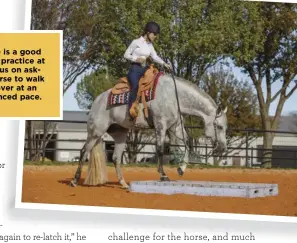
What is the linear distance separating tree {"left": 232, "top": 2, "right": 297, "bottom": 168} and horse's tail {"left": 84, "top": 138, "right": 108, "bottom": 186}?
535 centimetres

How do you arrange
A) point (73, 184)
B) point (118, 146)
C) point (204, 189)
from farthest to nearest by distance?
point (118, 146), point (73, 184), point (204, 189)

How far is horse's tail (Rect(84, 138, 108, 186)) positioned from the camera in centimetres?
912

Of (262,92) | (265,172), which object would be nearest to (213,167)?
(265,172)

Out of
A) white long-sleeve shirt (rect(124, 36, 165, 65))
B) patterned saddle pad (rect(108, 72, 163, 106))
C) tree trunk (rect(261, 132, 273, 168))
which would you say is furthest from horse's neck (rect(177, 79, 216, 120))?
tree trunk (rect(261, 132, 273, 168))

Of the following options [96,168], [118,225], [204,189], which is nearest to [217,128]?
[204,189]

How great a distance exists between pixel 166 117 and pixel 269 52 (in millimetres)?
6570

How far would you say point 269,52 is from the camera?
14.6 meters

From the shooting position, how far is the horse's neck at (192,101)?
28.5ft

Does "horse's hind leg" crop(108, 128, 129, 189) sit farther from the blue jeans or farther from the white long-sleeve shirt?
the white long-sleeve shirt

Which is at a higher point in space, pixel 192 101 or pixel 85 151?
pixel 192 101

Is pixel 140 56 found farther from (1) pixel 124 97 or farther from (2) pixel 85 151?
(2) pixel 85 151

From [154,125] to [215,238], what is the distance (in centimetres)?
242

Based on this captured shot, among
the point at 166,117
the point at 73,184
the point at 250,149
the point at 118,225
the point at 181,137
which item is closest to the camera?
the point at 118,225

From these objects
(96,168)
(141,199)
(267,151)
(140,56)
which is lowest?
(141,199)
